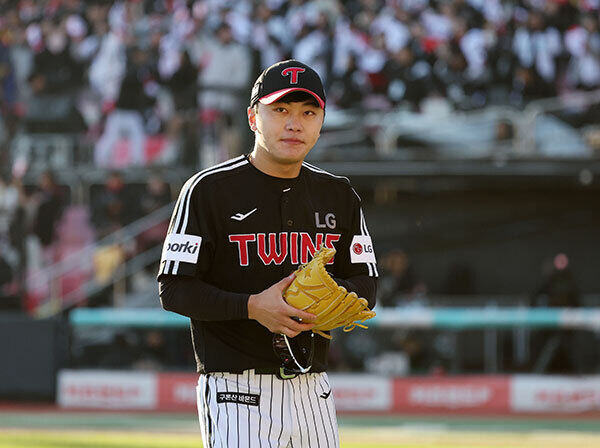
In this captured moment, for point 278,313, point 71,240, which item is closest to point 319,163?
point 71,240

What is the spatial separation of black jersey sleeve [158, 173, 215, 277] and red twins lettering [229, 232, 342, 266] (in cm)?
→ 10

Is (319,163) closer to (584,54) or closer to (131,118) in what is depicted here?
(131,118)

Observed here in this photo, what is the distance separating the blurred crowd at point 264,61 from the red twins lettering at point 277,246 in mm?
10737

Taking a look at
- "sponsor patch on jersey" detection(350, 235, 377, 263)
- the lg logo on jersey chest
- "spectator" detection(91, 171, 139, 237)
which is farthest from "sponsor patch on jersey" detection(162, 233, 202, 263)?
"spectator" detection(91, 171, 139, 237)

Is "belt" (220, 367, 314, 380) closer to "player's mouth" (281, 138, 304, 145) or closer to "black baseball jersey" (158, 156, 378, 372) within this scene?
"black baseball jersey" (158, 156, 378, 372)

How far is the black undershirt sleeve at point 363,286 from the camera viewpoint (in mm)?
3729

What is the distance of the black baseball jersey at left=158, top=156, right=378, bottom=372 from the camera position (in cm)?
363

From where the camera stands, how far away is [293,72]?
3.63 m

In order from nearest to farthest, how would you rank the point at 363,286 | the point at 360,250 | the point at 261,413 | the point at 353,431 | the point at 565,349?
the point at 261,413 → the point at 363,286 → the point at 360,250 → the point at 353,431 → the point at 565,349

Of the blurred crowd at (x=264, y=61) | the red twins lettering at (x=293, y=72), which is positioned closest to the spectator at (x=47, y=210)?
the blurred crowd at (x=264, y=61)

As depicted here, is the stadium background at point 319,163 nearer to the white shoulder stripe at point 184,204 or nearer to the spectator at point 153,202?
the spectator at point 153,202

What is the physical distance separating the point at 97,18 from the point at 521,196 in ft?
23.3

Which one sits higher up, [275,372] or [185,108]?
[185,108]

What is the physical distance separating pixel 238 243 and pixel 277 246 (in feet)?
0.46
